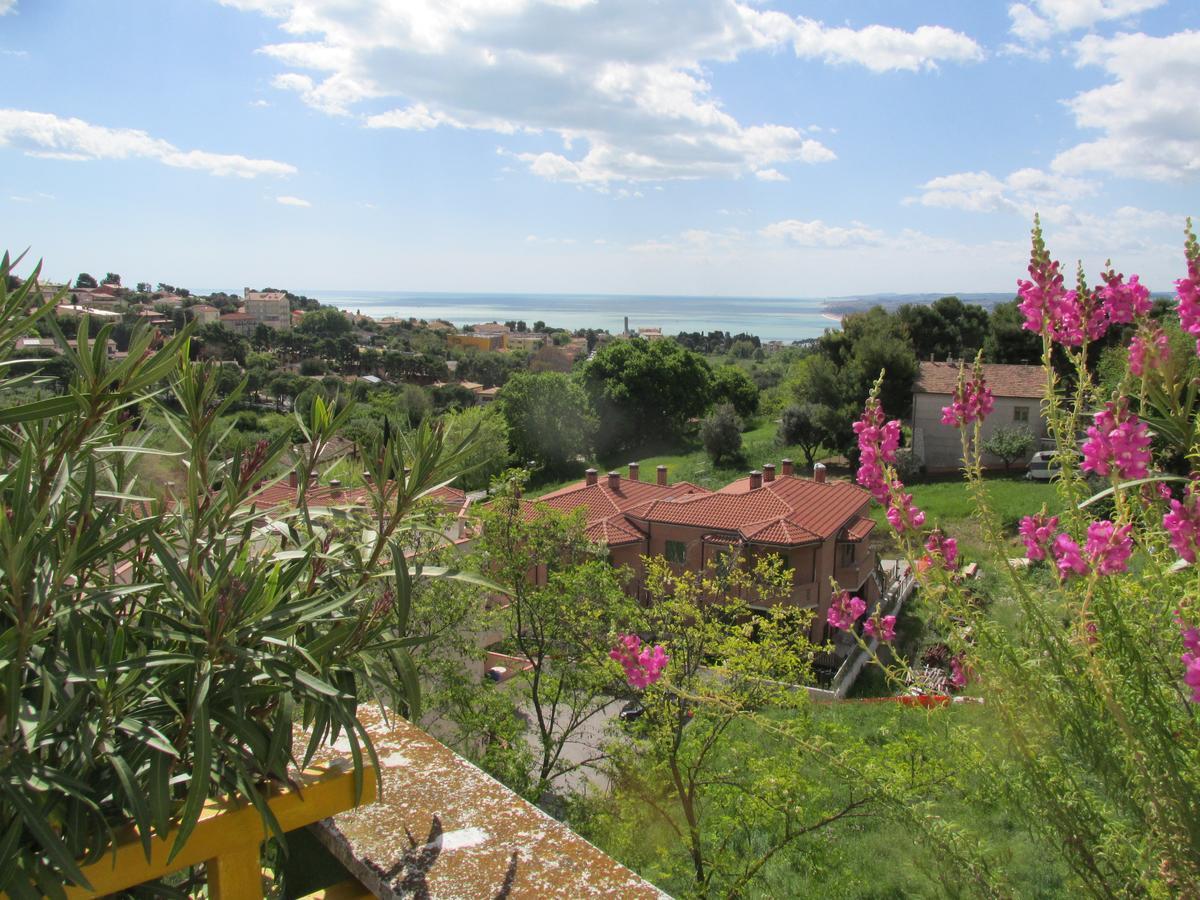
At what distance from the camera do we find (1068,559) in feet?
7.84

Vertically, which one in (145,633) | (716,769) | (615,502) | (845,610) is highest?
(145,633)

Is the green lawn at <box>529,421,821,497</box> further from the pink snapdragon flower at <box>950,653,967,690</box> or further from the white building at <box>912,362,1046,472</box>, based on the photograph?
the pink snapdragon flower at <box>950,653,967,690</box>

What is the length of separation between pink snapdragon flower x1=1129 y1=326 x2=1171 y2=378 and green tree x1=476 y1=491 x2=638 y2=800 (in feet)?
27.6

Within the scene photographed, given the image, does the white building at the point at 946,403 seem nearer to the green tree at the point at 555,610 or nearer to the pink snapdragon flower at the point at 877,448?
the green tree at the point at 555,610

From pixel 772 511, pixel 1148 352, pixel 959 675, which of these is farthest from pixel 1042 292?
pixel 772 511

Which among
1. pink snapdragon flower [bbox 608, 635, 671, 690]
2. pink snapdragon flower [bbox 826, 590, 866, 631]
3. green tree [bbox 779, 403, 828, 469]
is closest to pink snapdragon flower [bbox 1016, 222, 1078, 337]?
pink snapdragon flower [bbox 826, 590, 866, 631]

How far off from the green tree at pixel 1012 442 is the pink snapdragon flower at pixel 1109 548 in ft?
107

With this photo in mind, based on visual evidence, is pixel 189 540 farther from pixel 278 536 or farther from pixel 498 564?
pixel 498 564

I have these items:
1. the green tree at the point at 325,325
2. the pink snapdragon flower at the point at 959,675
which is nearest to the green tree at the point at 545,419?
the pink snapdragon flower at the point at 959,675

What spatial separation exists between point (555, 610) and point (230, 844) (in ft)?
31.0

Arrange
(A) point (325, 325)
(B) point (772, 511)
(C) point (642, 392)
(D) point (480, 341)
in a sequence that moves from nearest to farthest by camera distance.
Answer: (B) point (772, 511)
(C) point (642, 392)
(A) point (325, 325)
(D) point (480, 341)

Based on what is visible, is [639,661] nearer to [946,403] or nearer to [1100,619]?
[1100,619]

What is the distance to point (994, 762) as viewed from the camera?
9.48ft

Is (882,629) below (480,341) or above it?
below
